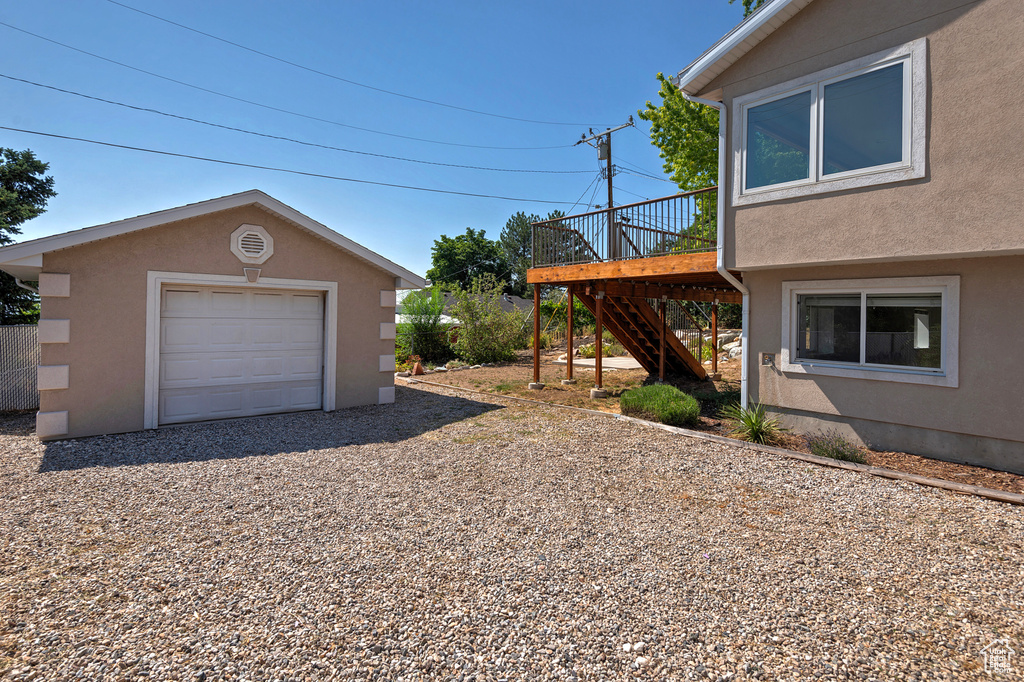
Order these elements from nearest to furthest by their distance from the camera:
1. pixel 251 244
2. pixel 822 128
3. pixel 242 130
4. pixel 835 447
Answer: pixel 835 447 → pixel 822 128 → pixel 251 244 → pixel 242 130

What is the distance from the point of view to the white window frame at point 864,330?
5.61 m

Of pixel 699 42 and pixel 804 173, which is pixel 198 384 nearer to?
pixel 804 173

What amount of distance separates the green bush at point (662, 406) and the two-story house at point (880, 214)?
3.01 ft

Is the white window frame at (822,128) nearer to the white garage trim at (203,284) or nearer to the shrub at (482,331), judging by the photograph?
the white garage trim at (203,284)

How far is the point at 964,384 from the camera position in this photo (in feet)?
18.1

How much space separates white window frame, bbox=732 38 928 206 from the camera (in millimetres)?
5480

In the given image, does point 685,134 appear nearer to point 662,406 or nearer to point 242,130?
point 662,406

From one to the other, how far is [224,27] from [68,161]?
5591 millimetres

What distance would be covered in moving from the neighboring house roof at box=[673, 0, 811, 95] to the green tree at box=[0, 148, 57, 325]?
1450cm

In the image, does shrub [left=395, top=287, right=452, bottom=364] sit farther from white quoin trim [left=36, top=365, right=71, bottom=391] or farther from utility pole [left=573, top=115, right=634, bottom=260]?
white quoin trim [left=36, top=365, right=71, bottom=391]

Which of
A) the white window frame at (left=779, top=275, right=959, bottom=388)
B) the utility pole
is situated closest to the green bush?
the white window frame at (left=779, top=275, right=959, bottom=388)

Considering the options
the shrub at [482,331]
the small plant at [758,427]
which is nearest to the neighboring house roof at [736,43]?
the small plant at [758,427]

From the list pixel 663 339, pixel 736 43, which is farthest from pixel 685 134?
pixel 736 43

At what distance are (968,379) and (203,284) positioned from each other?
1005cm
